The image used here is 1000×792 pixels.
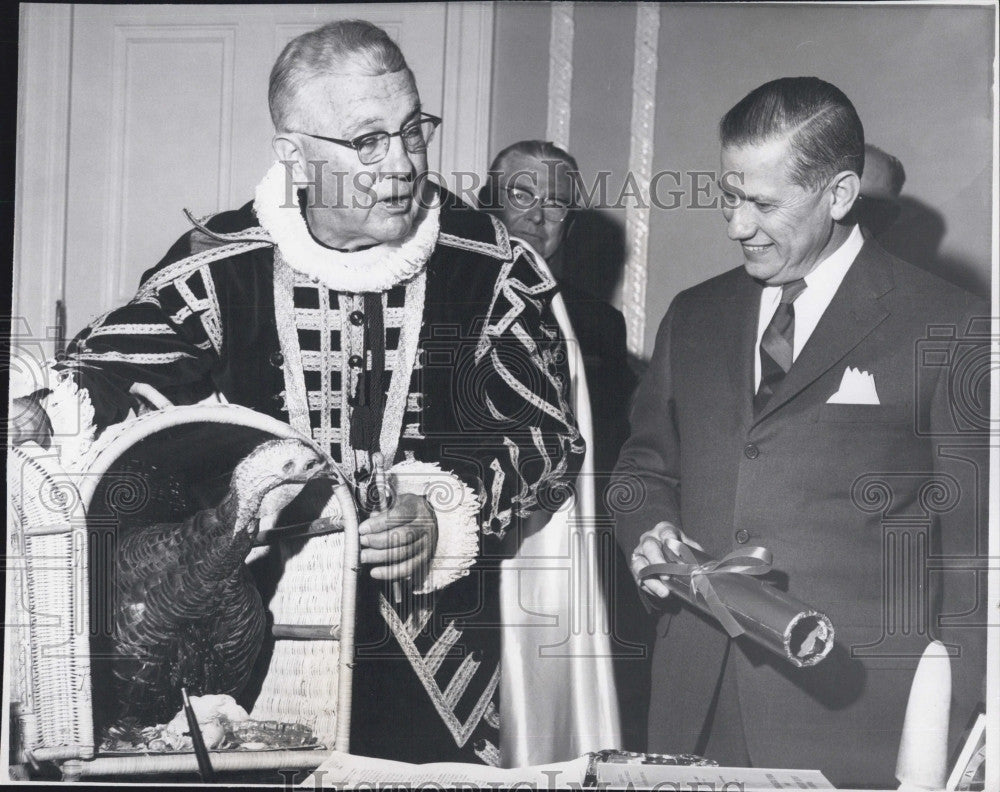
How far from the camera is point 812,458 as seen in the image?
9.00 ft

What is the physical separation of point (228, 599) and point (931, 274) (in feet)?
6.43

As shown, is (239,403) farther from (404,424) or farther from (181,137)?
(181,137)

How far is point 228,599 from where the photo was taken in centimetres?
274

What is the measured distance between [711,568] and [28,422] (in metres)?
1.78

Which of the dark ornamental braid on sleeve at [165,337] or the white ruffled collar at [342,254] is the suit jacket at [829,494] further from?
the dark ornamental braid on sleeve at [165,337]

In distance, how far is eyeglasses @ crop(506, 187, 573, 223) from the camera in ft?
9.34

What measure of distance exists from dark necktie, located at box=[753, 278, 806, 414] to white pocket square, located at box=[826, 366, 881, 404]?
0.14 metres

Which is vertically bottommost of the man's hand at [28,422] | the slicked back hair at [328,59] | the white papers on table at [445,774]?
the white papers on table at [445,774]

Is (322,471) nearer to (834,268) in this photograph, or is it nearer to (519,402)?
(519,402)

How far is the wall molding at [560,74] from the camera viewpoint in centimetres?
285

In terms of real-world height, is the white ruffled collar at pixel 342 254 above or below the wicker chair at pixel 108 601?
above

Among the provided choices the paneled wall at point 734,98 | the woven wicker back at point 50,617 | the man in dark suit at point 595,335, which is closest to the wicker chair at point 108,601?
the woven wicker back at point 50,617

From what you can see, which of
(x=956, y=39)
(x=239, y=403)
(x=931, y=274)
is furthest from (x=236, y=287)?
(x=956, y=39)

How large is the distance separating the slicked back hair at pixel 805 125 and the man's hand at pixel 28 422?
6.15 feet
